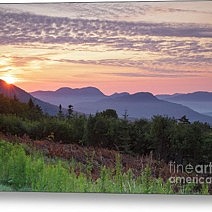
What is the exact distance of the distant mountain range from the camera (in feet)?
30.0

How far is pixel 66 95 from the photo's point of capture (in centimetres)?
941

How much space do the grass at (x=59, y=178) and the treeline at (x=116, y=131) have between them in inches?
9.3

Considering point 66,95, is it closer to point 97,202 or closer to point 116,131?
point 116,131

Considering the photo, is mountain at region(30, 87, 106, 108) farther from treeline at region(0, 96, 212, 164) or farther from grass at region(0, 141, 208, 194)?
grass at region(0, 141, 208, 194)

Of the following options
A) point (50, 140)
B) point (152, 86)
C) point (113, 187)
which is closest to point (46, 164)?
point (50, 140)

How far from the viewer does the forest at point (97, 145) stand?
29.8ft

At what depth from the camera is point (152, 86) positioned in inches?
364

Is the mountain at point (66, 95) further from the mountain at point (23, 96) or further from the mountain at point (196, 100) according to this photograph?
the mountain at point (196, 100)

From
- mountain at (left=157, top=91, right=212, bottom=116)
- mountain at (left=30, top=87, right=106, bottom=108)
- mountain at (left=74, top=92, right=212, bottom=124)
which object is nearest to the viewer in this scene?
mountain at (left=157, top=91, right=212, bottom=116)

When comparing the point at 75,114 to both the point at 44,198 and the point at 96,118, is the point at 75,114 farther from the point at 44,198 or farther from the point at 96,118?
the point at 44,198

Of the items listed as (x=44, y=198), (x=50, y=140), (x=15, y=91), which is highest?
(x=15, y=91)

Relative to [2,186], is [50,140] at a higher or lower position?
higher

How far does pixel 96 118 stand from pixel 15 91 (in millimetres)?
1114

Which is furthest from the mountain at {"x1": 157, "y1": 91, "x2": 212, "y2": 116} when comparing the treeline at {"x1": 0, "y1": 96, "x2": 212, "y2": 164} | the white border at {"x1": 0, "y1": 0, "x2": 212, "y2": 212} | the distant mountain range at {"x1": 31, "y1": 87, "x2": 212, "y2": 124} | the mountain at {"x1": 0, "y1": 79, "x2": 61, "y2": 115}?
the mountain at {"x1": 0, "y1": 79, "x2": 61, "y2": 115}
